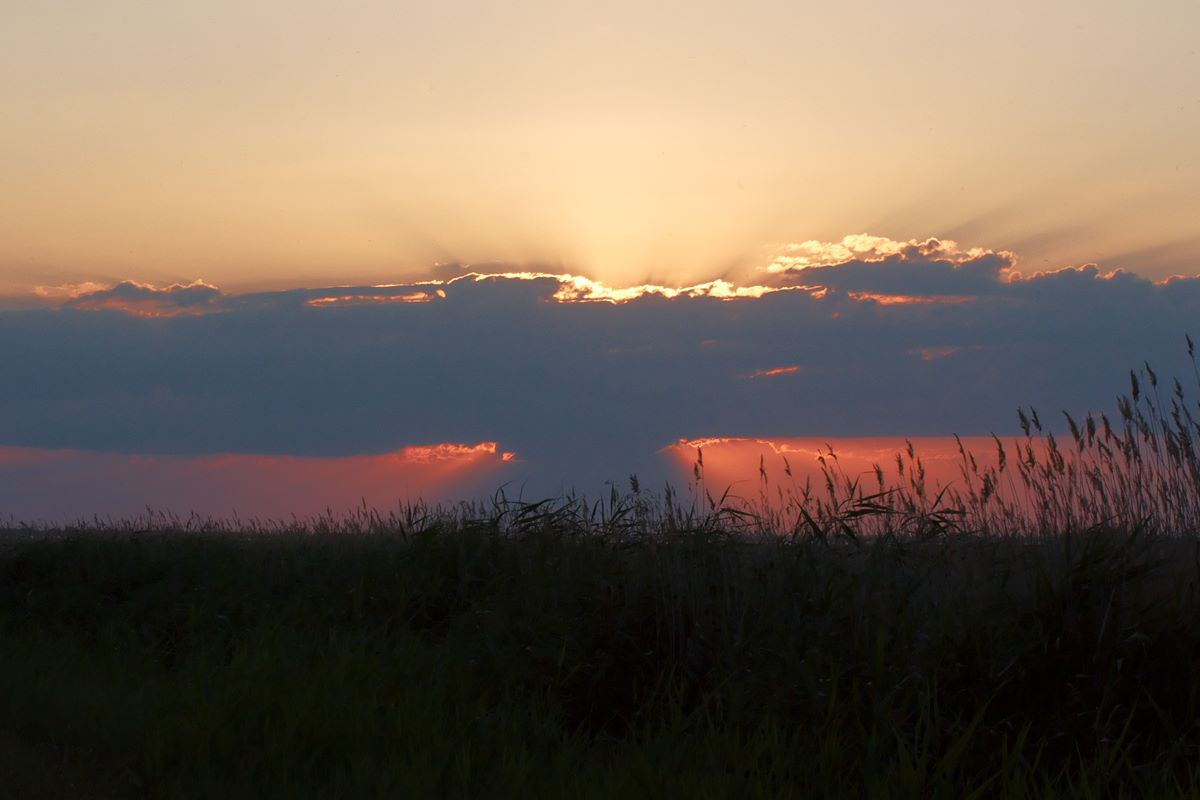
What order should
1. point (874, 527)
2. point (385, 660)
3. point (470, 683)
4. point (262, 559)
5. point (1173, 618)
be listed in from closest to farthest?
point (1173, 618) < point (470, 683) < point (385, 660) < point (874, 527) < point (262, 559)

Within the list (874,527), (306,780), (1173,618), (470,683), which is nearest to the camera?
(306,780)

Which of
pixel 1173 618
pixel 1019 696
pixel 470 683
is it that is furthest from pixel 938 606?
pixel 470 683

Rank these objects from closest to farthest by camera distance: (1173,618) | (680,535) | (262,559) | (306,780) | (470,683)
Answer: (306,780)
(1173,618)
(470,683)
(680,535)
(262,559)

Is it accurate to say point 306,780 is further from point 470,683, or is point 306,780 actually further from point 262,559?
point 262,559

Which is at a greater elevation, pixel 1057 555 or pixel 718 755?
pixel 1057 555

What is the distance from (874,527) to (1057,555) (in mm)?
2347

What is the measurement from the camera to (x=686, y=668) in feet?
24.2

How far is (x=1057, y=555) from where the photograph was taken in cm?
757

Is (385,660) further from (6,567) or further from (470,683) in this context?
(6,567)

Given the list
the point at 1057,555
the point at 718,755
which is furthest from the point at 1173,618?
the point at 718,755

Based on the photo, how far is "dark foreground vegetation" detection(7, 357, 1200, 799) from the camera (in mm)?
5824

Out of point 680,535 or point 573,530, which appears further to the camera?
point 573,530

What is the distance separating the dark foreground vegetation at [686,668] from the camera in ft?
19.1

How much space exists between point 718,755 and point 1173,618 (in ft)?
10.1
